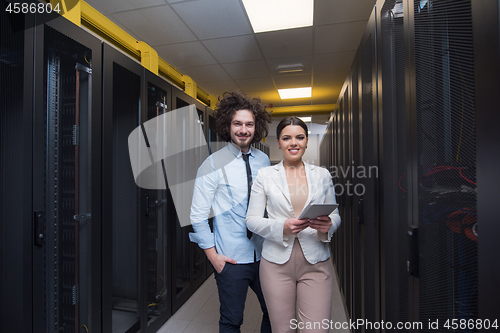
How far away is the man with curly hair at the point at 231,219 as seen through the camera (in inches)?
51.2

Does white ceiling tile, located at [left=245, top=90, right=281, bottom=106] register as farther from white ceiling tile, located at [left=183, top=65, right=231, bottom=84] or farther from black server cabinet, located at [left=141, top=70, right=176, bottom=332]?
black server cabinet, located at [left=141, top=70, right=176, bottom=332]

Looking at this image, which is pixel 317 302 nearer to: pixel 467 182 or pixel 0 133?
pixel 467 182

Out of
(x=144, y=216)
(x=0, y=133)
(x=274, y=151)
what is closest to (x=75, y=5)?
(x=0, y=133)

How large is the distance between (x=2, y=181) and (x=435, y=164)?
4.73ft

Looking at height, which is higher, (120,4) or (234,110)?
(120,4)

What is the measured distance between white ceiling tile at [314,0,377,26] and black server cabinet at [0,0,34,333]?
213 centimetres

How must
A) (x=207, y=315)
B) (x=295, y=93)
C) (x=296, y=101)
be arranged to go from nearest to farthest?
(x=207, y=315) < (x=295, y=93) < (x=296, y=101)

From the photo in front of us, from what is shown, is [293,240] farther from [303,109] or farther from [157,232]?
[303,109]

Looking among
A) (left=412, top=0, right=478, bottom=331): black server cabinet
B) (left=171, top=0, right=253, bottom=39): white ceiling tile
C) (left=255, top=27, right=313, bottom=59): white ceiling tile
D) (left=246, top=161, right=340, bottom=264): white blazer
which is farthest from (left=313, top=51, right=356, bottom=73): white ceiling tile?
(left=412, top=0, right=478, bottom=331): black server cabinet

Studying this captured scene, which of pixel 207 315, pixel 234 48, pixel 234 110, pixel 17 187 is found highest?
pixel 234 48

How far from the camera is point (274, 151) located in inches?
350

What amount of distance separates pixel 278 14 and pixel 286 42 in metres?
0.54

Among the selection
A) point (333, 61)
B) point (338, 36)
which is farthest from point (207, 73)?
point (338, 36)

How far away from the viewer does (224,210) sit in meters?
1.35
